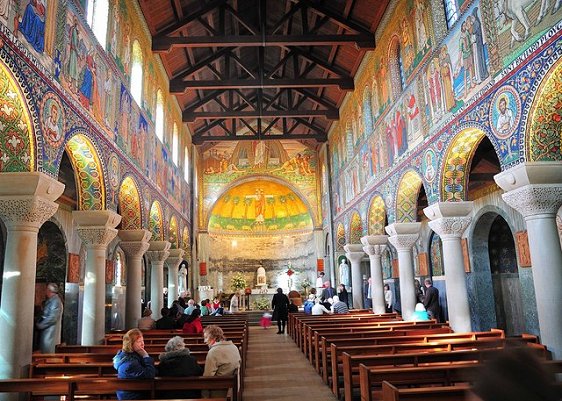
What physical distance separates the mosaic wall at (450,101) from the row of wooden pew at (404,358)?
3607 mm

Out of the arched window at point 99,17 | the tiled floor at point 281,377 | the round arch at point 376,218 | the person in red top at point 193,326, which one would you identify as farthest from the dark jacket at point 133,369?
the round arch at point 376,218

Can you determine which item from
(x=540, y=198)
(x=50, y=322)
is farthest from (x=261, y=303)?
(x=540, y=198)

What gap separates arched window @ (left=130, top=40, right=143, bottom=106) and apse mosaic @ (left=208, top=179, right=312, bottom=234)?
18986 millimetres

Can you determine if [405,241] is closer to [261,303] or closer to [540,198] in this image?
[540,198]

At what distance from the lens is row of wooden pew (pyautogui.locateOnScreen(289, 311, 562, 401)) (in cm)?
458

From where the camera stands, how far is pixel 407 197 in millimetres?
15812

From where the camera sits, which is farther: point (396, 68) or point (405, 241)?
point (396, 68)

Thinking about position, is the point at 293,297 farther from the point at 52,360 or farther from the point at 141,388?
the point at 141,388

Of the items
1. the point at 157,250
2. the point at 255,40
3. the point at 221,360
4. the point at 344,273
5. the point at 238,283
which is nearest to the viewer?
the point at 221,360

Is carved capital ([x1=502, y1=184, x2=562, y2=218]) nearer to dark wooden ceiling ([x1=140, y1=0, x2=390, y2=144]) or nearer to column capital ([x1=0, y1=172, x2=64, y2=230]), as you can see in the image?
column capital ([x1=0, y1=172, x2=64, y2=230])

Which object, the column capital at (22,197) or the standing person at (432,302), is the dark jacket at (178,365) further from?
the standing person at (432,302)

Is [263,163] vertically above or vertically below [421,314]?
above

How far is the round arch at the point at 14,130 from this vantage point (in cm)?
752

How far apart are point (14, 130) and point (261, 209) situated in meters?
28.2
